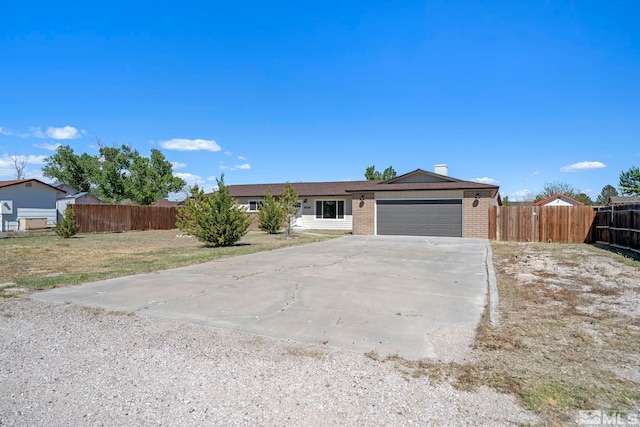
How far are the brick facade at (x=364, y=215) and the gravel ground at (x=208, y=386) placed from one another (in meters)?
18.5

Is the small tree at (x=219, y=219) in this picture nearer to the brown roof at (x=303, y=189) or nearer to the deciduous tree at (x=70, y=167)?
the brown roof at (x=303, y=189)

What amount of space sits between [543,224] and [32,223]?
1336 inches

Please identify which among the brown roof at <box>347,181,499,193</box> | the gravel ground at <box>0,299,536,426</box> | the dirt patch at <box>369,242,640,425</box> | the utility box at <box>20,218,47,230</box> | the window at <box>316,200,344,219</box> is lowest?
the gravel ground at <box>0,299,536,426</box>

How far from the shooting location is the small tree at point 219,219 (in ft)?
53.2

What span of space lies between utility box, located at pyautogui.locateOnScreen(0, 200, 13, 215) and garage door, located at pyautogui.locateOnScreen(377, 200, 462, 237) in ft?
84.4

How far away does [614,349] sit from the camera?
4168mm

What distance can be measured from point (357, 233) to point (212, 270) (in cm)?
1439

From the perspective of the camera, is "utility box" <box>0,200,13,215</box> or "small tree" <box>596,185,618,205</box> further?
"small tree" <box>596,185,618,205</box>

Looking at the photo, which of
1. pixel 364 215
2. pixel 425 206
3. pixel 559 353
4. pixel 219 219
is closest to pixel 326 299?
pixel 559 353

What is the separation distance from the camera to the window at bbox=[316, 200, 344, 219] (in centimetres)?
2844

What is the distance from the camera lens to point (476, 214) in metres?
20.4

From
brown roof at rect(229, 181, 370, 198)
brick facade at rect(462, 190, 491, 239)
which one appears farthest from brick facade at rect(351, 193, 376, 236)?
brick facade at rect(462, 190, 491, 239)

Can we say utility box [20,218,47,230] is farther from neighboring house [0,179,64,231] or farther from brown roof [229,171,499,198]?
brown roof [229,171,499,198]

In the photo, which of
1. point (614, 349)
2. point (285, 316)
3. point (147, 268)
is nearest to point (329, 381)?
point (285, 316)
